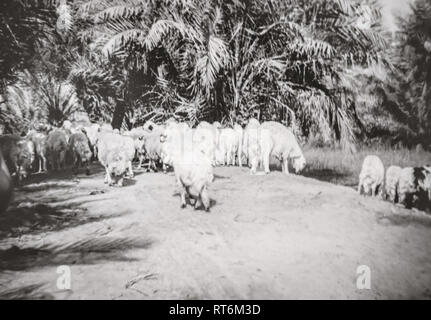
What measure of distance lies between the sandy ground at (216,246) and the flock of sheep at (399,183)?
541 millimetres

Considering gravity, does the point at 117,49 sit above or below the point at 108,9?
below

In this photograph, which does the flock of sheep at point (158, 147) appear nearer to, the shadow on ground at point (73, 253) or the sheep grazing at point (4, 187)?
the shadow on ground at point (73, 253)

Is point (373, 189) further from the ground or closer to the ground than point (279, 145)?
closer to the ground

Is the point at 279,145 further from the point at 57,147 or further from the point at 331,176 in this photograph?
the point at 57,147

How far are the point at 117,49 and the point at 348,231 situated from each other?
1045 centimetres

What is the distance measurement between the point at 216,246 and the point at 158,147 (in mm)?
6551

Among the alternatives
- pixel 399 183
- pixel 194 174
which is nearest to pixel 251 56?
pixel 399 183

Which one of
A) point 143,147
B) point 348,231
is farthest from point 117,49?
point 348,231

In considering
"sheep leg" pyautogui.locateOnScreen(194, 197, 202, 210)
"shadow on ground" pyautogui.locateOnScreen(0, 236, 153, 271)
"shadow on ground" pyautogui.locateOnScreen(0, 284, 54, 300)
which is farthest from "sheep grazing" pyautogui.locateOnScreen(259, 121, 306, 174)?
"shadow on ground" pyautogui.locateOnScreen(0, 284, 54, 300)

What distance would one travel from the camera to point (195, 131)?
11328 millimetres

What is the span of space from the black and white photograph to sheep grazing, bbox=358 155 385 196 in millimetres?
31

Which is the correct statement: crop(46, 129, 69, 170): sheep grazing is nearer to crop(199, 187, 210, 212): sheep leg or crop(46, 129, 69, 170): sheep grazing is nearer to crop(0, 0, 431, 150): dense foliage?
crop(0, 0, 431, 150): dense foliage

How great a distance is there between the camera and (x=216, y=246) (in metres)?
5.32
